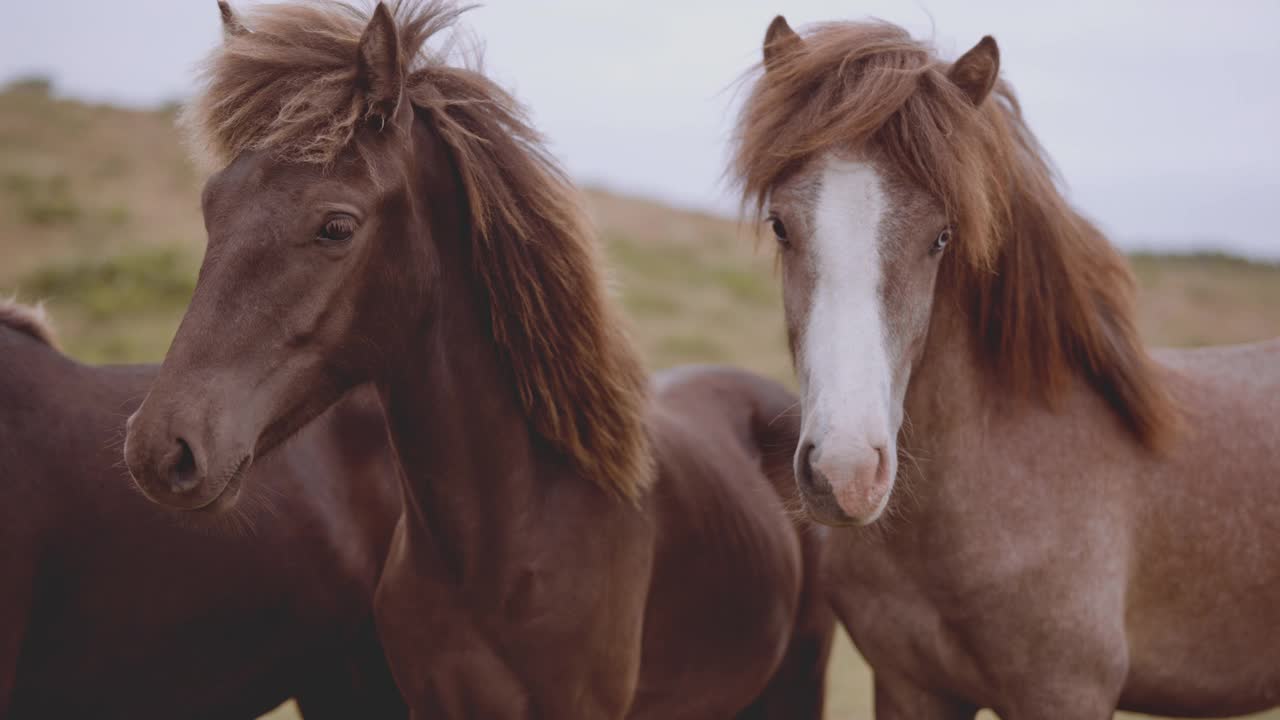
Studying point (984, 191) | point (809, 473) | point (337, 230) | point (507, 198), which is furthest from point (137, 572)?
point (984, 191)

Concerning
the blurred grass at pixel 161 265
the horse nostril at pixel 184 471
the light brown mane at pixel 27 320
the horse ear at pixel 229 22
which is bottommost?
the blurred grass at pixel 161 265

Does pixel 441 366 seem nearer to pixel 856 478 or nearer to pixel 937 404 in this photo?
pixel 856 478

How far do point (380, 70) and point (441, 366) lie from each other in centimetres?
69

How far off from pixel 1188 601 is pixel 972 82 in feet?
4.50

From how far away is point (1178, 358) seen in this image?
3.12m

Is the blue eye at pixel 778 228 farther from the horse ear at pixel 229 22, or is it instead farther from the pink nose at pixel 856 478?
the horse ear at pixel 229 22

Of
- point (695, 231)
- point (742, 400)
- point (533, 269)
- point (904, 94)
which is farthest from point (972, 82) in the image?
point (695, 231)

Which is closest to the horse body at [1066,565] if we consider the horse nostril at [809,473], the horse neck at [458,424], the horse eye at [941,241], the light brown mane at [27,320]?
the horse eye at [941,241]

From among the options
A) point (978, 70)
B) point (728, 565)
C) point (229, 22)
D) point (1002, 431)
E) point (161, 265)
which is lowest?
point (161, 265)

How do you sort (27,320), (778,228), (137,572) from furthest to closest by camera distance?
(27,320) < (137,572) < (778,228)

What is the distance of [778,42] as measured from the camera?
2.64 metres

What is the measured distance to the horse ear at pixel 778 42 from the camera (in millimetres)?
2633

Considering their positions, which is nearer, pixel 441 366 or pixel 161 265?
pixel 441 366

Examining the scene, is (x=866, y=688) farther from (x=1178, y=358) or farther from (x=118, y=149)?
(x=118, y=149)
